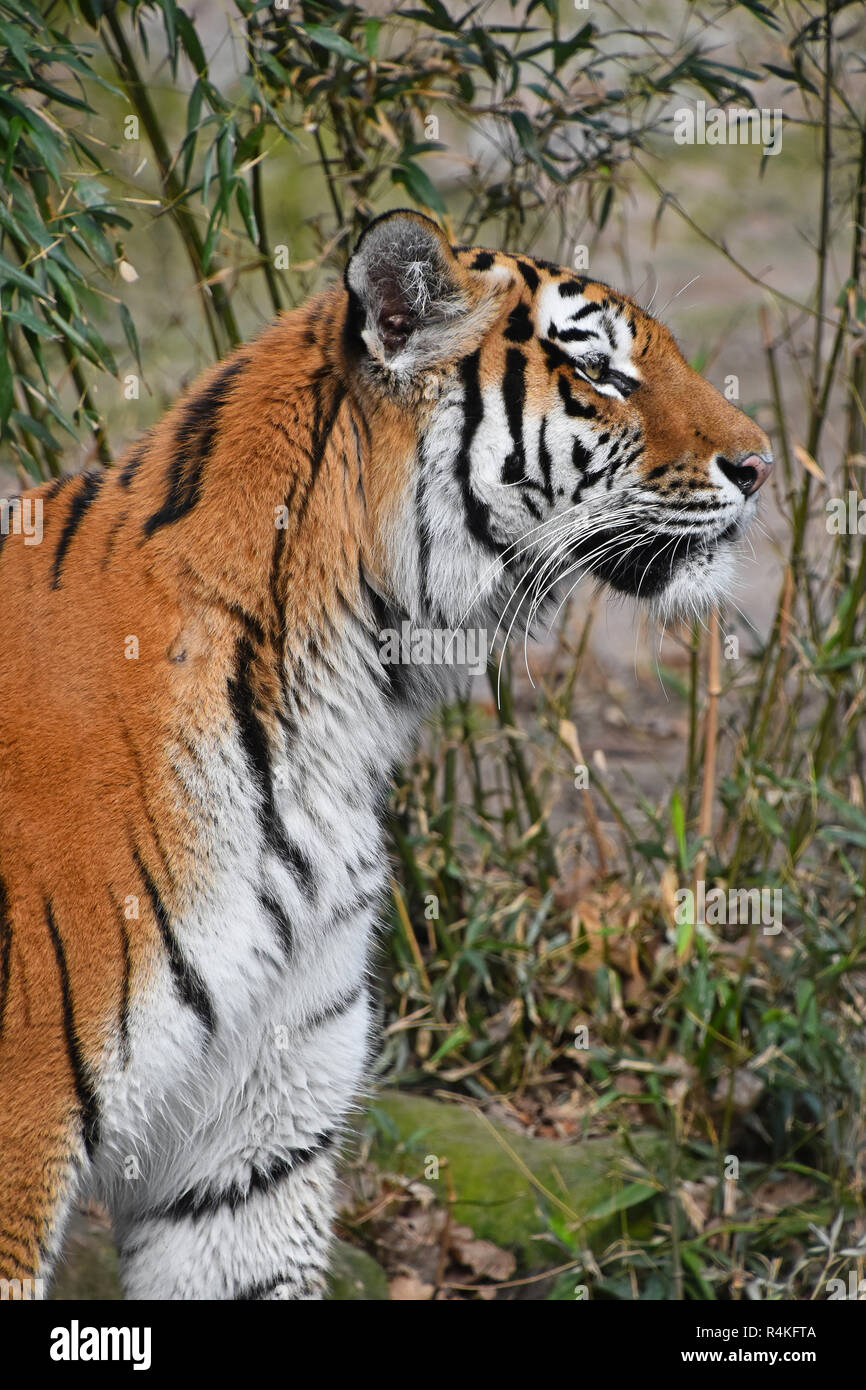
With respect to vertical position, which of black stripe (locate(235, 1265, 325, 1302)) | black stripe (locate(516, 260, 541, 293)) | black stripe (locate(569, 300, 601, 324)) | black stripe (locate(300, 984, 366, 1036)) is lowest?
black stripe (locate(235, 1265, 325, 1302))

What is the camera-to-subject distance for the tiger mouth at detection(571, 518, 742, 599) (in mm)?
2139

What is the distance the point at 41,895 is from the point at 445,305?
39.7 inches

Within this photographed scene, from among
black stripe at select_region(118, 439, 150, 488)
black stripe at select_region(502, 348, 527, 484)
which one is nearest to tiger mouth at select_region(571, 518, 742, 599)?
black stripe at select_region(502, 348, 527, 484)

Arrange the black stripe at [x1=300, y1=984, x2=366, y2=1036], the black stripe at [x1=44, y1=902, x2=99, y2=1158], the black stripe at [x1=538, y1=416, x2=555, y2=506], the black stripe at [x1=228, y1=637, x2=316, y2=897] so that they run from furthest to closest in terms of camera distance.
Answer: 1. the black stripe at [x1=300, y1=984, x2=366, y2=1036]
2. the black stripe at [x1=538, y1=416, x2=555, y2=506]
3. the black stripe at [x1=228, y1=637, x2=316, y2=897]
4. the black stripe at [x1=44, y1=902, x2=99, y2=1158]

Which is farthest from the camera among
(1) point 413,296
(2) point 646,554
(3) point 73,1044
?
(2) point 646,554

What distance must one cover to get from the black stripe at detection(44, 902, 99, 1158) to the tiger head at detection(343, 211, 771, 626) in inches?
26.9

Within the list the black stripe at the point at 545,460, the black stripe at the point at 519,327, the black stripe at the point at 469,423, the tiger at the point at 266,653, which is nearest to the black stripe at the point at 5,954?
the tiger at the point at 266,653

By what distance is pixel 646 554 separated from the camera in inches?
85.7

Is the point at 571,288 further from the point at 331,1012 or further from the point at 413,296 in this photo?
the point at 331,1012

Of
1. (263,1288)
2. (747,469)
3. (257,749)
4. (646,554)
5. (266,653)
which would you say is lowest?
(263,1288)

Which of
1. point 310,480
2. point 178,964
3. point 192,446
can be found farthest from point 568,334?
point 178,964

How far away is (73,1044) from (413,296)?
44.6 inches

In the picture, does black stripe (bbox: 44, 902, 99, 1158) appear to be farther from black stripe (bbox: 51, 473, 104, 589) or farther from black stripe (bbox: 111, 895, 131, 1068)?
black stripe (bbox: 51, 473, 104, 589)
